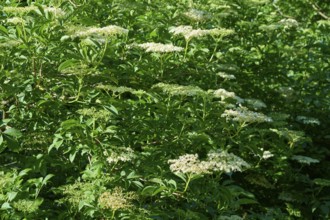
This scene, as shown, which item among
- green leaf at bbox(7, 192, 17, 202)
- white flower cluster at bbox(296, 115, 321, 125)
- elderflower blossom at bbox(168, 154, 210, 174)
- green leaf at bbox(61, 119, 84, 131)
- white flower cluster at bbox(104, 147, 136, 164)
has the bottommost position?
white flower cluster at bbox(296, 115, 321, 125)

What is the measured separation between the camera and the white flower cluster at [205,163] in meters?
2.88

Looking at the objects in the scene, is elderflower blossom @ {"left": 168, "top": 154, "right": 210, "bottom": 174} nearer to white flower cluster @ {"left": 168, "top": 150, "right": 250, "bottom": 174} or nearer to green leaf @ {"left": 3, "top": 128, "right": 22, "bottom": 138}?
white flower cluster @ {"left": 168, "top": 150, "right": 250, "bottom": 174}

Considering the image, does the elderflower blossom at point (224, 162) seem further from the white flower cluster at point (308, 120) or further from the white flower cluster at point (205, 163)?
the white flower cluster at point (308, 120)

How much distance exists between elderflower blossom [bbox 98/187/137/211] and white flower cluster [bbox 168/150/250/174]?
0.31 metres

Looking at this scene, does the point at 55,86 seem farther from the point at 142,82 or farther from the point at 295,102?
the point at 295,102

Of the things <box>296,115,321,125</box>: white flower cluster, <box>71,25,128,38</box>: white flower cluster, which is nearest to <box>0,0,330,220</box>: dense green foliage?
<box>71,25,128,38</box>: white flower cluster

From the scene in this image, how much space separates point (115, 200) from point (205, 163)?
57 centimetres

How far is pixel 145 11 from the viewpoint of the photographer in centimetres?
471

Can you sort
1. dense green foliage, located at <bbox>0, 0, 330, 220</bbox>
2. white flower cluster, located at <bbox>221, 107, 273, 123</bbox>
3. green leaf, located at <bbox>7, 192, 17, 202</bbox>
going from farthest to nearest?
white flower cluster, located at <bbox>221, 107, 273, 123</bbox>
dense green foliage, located at <bbox>0, 0, 330, 220</bbox>
green leaf, located at <bbox>7, 192, 17, 202</bbox>

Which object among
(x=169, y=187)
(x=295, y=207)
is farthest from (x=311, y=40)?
(x=169, y=187)

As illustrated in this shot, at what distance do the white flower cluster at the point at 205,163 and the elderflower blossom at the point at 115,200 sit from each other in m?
0.31

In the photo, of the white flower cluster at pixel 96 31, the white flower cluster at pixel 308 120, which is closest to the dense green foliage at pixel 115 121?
the white flower cluster at pixel 96 31

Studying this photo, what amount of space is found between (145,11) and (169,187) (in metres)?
2.15

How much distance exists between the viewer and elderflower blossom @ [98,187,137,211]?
260 centimetres
